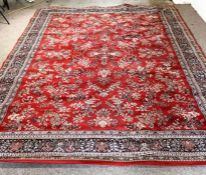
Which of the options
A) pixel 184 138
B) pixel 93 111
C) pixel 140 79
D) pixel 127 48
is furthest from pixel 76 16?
pixel 184 138

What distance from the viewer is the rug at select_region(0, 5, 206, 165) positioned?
6.77 ft

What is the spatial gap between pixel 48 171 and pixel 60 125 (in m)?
0.43

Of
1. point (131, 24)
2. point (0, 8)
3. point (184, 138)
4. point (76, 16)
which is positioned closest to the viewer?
point (184, 138)

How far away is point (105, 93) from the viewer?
2.60 m

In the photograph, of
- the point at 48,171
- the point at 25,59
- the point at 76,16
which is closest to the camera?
the point at 48,171

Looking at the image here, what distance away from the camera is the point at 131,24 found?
149 inches

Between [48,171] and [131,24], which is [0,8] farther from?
[48,171]

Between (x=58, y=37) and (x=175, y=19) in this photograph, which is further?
(x=175, y=19)

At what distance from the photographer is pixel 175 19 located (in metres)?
3.88

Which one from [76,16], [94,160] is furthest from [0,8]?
[94,160]

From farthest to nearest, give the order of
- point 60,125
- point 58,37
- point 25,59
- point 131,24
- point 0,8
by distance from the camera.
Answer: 1. point 0,8
2. point 131,24
3. point 58,37
4. point 25,59
5. point 60,125

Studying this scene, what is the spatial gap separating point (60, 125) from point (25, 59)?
111cm

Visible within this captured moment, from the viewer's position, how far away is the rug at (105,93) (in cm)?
206

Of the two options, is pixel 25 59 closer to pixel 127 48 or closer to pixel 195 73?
pixel 127 48
